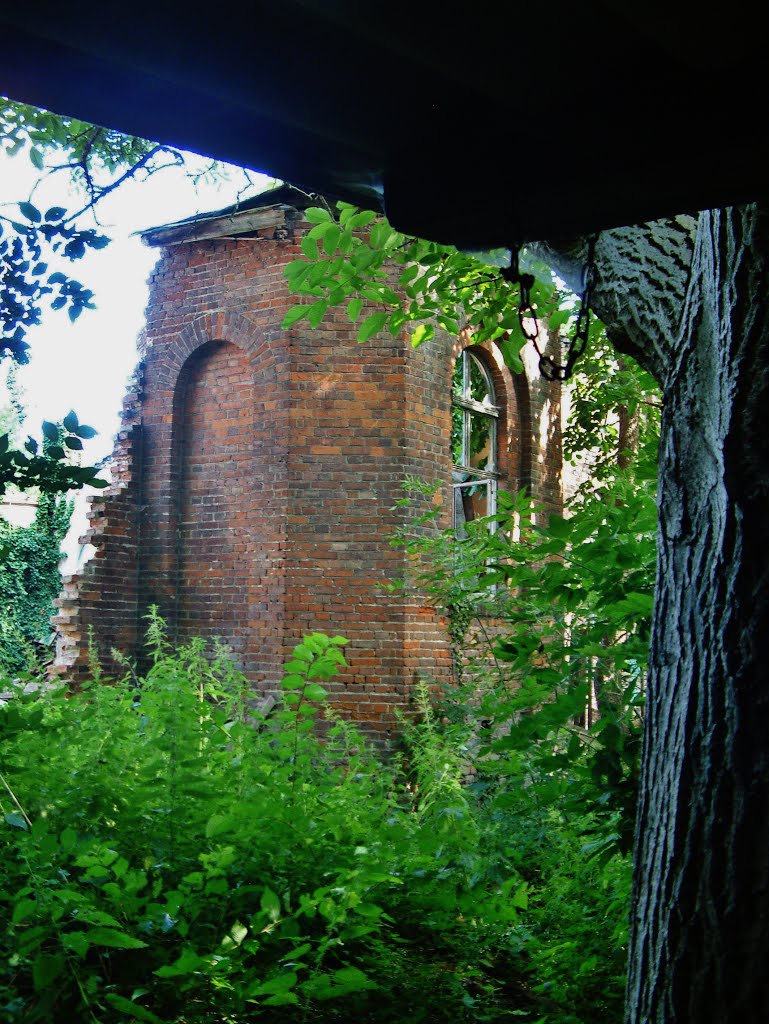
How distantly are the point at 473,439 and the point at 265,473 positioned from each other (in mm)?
2782

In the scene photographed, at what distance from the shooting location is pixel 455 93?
2.07m

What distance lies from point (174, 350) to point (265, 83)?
9.03 m

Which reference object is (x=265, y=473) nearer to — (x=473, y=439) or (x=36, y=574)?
(x=473, y=439)

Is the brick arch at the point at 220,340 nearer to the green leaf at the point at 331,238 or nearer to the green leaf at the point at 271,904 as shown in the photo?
the green leaf at the point at 331,238

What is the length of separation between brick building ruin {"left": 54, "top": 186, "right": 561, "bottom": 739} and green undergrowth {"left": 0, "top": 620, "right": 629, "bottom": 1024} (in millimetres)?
4604

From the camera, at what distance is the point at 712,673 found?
7.90 feet

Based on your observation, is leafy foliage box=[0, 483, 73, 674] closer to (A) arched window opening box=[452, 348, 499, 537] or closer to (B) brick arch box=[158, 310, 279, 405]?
(B) brick arch box=[158, 310, 279, 405]

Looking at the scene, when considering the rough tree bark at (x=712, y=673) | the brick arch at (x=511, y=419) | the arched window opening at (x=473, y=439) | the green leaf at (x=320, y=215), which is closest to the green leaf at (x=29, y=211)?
the green leaf at (x=320, y=215)

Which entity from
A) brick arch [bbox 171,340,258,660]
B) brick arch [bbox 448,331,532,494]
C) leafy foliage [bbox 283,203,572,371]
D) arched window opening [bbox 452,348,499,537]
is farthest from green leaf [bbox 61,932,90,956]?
brick arch [bbox 448,331,532,494]

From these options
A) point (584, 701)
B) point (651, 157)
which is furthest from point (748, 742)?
point (651, 157)

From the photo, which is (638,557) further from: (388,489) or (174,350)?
(174,350)

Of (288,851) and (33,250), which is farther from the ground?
(33,250)

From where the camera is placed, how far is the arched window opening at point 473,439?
36.5ft

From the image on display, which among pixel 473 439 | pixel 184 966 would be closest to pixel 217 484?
pixel 473 439
